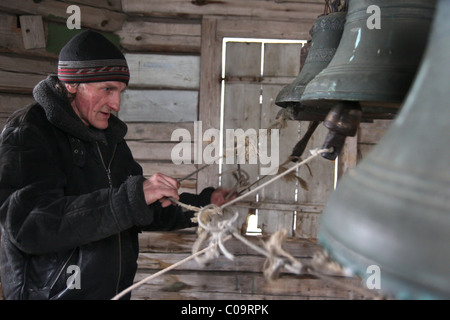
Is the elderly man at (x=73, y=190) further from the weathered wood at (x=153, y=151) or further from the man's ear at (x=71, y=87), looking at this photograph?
the weathered wood at (x=153, y=151)

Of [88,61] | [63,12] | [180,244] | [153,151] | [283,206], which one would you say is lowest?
[180,244]

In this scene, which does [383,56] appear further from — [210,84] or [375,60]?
[210,84]

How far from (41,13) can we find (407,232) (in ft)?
9.26

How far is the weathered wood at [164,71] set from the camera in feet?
9.90

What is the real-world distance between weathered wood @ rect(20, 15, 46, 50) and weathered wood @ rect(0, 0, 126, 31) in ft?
0.18

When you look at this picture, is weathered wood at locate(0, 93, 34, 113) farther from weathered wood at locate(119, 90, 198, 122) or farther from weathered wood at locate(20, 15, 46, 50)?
weathered wood at locate(119, 90, 198, 122)

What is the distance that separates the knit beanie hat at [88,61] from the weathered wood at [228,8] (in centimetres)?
143

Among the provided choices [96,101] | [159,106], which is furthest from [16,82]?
[96,101]

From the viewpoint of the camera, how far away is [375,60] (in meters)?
0.98

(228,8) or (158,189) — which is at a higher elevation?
(228,8)

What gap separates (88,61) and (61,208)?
2.01 feet

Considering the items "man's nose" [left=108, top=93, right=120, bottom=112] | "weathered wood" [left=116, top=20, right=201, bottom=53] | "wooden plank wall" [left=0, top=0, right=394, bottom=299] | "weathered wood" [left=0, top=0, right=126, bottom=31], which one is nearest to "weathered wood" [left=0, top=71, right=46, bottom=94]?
"weathered wood" [left=0, top=0, right=126, bottom=31]
